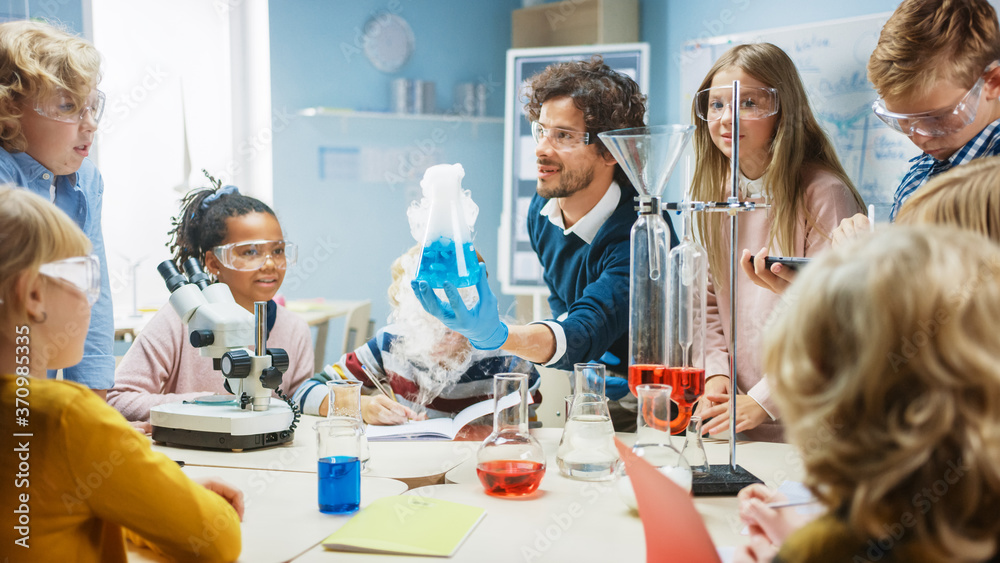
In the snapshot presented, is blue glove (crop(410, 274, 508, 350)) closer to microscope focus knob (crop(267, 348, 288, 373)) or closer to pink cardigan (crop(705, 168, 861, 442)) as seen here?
microscope focus knob (crop(267, 348, 288, 373))

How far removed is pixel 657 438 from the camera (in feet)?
4.08

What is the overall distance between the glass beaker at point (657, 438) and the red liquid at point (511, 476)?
18 centimetres

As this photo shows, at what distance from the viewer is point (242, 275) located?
232cm

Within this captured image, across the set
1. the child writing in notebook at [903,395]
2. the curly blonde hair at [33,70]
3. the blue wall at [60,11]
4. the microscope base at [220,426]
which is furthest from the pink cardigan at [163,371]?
the blue wall at [60,11]

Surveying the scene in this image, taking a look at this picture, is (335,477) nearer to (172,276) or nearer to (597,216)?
(172,276)

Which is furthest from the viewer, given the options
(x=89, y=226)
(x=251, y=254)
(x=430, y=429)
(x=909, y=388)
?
(x=251, y=254)

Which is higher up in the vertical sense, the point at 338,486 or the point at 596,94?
the point at 596,94

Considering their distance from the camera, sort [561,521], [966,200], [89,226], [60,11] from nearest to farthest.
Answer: [966,200]
[561,521]
[89,226]
[60,11]

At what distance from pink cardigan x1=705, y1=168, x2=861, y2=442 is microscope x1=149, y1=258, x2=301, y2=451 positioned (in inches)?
41.8

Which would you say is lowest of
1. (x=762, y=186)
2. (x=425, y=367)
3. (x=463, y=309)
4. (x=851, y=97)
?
(x=425, y=367)

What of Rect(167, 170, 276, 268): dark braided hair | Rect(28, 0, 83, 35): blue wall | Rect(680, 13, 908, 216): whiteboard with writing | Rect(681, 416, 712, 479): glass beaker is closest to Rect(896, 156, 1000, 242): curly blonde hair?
Rect(681, 416, 712, 479): glass beaker

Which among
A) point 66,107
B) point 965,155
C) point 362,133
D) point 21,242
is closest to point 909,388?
point 21,242

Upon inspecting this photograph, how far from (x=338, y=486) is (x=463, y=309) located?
0.42m

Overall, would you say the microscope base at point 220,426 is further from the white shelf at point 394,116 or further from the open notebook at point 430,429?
the white shelf at point 394,116
